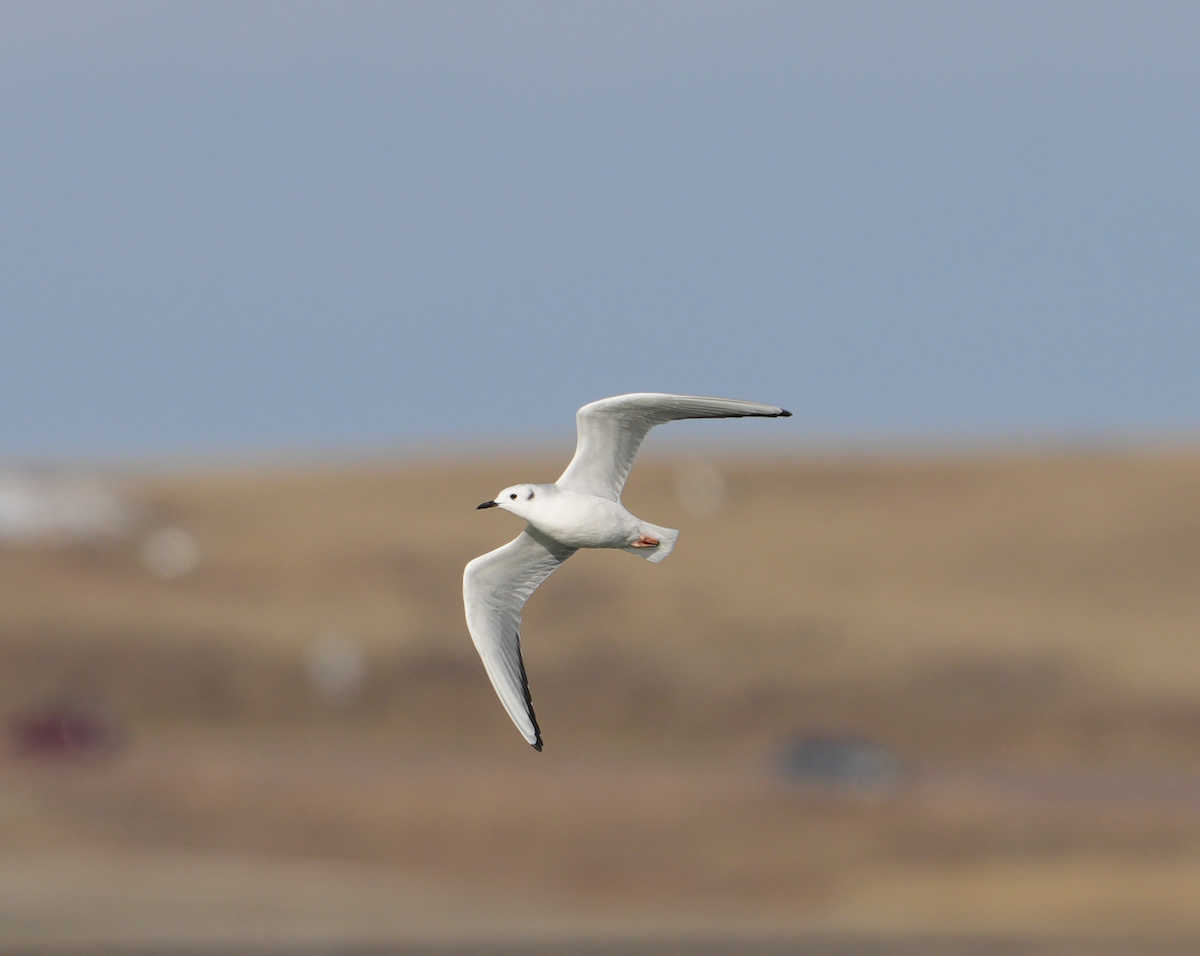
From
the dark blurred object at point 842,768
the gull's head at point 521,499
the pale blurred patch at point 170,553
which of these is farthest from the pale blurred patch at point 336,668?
the gull's head at point 521,499

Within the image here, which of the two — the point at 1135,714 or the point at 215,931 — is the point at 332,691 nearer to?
the point at 215,931

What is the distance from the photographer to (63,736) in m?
55.7

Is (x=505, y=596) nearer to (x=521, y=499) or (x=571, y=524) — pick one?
(x=521, y=499)

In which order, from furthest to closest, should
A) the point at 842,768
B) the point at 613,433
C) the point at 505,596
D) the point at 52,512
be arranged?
the point at 52,512, the point at 842,768, the point at 505,596, the point at 613,433

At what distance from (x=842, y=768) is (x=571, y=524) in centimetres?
3717

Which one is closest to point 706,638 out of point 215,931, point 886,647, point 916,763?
point 886,647

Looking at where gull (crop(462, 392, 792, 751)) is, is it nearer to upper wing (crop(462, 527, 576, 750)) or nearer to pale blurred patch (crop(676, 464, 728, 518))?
upper wing (crop(462, 527, 576, 750))

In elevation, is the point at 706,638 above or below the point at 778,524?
below

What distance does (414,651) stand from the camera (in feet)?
219

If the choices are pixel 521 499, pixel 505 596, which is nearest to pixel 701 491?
pixel 505 596

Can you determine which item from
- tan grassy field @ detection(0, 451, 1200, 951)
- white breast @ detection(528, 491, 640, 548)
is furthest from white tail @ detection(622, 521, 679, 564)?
tan grassy field @ detection(0, 451, 1200, 951)

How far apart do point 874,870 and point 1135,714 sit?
18042 millimetres

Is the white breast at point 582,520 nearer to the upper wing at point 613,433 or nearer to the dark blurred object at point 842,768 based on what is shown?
the upper wing at point 613,433

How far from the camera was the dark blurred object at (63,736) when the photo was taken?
5531 cm
